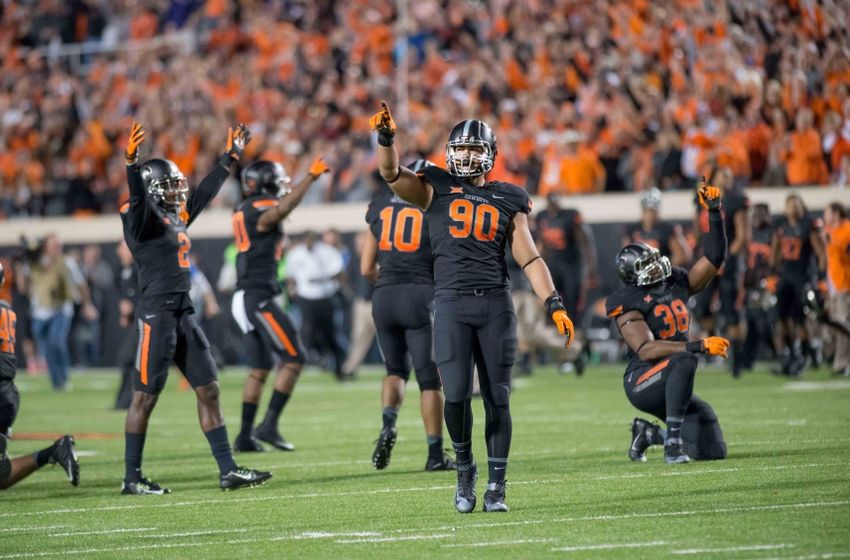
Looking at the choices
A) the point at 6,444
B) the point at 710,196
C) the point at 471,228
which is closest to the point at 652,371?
the point at 710,196

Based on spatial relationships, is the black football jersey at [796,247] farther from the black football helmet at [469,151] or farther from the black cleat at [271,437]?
the black football helmet at [469,151]

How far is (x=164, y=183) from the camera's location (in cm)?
877

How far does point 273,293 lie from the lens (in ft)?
36.2

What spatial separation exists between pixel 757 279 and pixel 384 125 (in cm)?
1082

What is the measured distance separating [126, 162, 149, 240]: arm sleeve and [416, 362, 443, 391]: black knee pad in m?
1.96

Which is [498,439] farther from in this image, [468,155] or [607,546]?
[468,155]

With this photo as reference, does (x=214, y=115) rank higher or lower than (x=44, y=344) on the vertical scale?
higher

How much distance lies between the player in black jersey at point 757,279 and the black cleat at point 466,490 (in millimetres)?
10062

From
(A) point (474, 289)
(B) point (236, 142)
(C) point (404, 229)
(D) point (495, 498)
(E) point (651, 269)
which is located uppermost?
(B) point (236, 142)

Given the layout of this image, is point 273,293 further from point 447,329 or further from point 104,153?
point 104,153

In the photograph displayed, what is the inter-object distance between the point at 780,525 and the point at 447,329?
1838 mm

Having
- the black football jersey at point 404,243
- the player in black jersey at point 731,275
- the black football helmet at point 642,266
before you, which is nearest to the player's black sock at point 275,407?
the black football jersey at point 404,243

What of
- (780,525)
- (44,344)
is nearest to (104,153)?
(44,344)

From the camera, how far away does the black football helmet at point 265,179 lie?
11.1 meters
